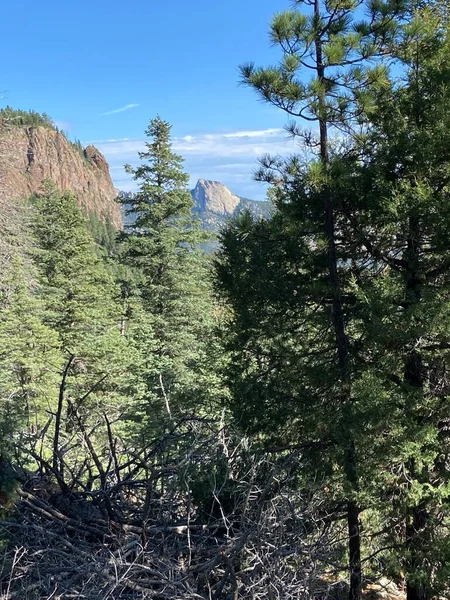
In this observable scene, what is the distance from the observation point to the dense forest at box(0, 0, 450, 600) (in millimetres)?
3547

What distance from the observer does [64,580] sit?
3.26m

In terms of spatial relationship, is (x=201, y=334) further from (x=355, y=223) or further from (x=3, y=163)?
(x=355, y=223)

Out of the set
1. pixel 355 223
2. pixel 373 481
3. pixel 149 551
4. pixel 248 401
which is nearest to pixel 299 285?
pixel 355 223

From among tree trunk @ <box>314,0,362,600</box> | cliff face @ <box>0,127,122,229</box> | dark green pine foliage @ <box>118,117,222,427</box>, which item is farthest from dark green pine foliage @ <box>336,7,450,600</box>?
cliff face @ <box>0,127,122,229</box>

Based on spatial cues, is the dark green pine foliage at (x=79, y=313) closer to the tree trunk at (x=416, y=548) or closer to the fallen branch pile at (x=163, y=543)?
the tree trunk at (x=416, y=548)

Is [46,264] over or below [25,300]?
over

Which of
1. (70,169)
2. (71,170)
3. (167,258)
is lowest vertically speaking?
(167,258)

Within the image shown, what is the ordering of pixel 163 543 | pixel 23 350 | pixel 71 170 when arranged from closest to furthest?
1. pixel 163 543
2. pixel 23 350
3. pixel 71 170

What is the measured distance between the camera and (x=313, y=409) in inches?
250

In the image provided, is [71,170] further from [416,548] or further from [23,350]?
[416,548]

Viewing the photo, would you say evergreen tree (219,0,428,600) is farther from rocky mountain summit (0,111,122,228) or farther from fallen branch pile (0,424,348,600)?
rocky mountain summit (0,111,122,228)

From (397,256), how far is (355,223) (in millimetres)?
677

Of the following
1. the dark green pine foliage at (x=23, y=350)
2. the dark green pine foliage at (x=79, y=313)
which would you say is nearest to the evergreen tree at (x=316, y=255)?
the dark green pine foliage at (x=79, y=313)

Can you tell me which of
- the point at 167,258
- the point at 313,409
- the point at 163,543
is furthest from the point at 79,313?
the point at 163,543
